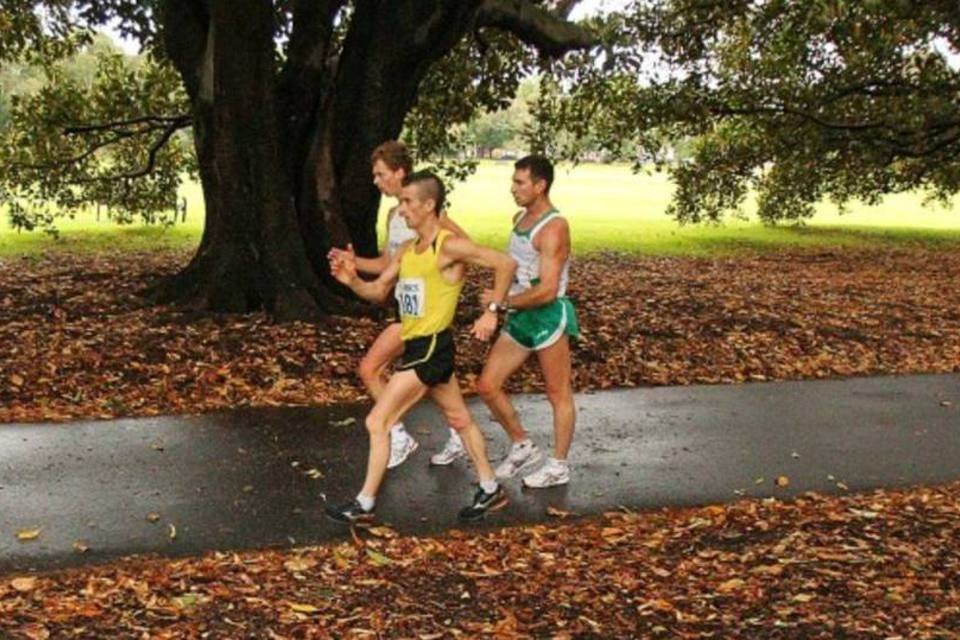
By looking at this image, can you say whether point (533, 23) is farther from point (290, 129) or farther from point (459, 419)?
point (459, 419)

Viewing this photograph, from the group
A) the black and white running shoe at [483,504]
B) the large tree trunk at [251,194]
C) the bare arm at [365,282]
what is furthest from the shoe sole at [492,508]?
the large tree trunk at [251,194]

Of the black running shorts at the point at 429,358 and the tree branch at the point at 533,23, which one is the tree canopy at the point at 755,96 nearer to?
the tree branch at the point at 533,23

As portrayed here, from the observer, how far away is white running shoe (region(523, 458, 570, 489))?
5922 millimetres

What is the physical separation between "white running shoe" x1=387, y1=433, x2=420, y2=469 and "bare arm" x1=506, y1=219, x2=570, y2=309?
1.31 metres

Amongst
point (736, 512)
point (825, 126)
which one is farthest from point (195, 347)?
point (825, 126)

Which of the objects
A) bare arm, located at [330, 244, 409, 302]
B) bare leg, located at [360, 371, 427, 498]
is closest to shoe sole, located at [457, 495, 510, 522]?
bare leg, located at [360, 371, 427, 498]

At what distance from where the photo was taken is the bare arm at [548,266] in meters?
5.57

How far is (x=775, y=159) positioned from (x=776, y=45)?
6.25m

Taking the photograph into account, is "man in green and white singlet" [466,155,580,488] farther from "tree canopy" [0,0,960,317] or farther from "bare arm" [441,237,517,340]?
"tree canopy" [0,0,960,317]

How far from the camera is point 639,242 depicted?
27625 millimetres

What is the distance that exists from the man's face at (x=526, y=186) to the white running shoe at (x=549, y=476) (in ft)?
5.01

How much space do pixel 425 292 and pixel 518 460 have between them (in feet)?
4.62

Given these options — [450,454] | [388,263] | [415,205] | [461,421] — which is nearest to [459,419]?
[461,421]

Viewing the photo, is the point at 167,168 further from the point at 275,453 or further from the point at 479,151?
the point at 479,151
